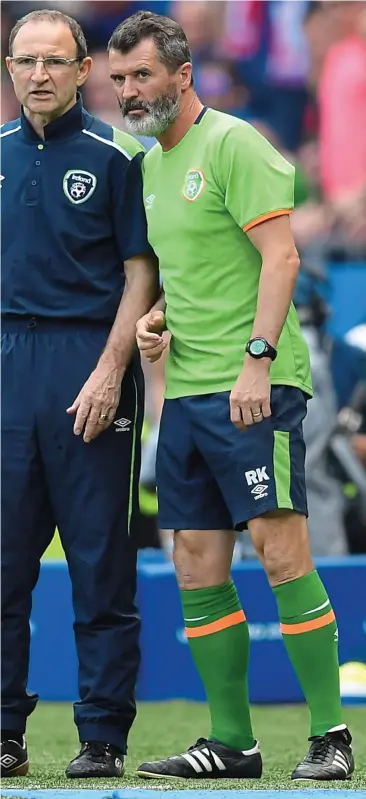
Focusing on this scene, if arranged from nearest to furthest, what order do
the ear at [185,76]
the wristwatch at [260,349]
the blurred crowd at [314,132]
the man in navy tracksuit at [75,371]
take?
the wristwatch at [260,349], the ear at [185,76], the man in navy tracksuit at [75,371], the blurred crowd at [314,132]

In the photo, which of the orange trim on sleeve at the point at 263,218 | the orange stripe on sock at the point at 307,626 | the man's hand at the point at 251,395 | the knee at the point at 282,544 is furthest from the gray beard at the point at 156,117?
the orange stripe on sock at the point at 307,626

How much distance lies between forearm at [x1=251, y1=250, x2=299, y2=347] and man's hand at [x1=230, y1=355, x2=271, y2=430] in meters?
0.08

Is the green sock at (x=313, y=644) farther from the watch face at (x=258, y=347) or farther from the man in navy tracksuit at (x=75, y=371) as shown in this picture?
the watch face at (x=258, y=347)

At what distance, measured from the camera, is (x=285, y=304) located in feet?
13.7

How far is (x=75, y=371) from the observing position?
4.49m

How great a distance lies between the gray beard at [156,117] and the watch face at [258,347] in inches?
27.3

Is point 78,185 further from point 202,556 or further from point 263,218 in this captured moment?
point 202,556

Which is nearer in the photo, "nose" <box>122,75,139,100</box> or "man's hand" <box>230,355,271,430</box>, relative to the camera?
"man's hand" <box>230,355,271,430</box>

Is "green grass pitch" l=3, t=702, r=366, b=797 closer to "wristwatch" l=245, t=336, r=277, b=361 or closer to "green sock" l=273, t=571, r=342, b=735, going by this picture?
"green sock" l=273, t=571, r=342, b=735

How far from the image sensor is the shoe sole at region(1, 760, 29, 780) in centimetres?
450

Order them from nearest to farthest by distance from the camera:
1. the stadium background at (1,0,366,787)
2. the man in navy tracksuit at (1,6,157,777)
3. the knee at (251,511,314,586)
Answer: the knee at (251,511,314,586) → the man in navy tracksuit at (1,6,157,777) → the stadium background at (1,0,366,787)

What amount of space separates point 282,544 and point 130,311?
33.0 inches

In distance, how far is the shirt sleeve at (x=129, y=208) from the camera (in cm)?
448

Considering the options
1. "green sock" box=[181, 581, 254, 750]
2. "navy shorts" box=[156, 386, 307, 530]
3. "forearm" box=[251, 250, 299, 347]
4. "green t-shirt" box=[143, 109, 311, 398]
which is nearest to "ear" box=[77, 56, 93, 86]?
"green t-shirt" box=[143, 109, 311, 398]
